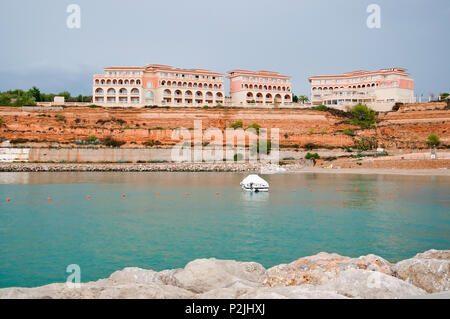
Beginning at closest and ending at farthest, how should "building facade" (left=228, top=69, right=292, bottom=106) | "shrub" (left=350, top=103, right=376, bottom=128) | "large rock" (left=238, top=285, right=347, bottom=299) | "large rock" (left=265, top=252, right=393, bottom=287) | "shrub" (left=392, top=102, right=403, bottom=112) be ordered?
"large rock" (left=238, top=285, right=347, bottom=299)
"large rock" (left=265, top=252, right=393, bottom=287)
"shrub" (left=350, top=103, right=376, bottom=128)
"shrub" (left=392, top=102, right=403, bottom=112)
"building facade" (left=228, top=69, right=292, bottom=106)

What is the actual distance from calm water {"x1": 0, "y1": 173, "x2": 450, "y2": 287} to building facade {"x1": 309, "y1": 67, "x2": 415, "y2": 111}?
5918 centimetres

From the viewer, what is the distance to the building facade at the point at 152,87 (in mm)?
88625

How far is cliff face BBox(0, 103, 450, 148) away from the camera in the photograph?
7100 centimetres

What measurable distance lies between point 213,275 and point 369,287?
3.83 m

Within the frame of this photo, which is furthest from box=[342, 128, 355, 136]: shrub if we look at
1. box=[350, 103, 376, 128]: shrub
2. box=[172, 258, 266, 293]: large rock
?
box=[172, 258, 266, 293]: large rock

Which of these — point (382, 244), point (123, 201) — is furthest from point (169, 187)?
point (382, 244)

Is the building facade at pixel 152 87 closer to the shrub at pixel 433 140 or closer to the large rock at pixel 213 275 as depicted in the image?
the shrub at pixel 433 140

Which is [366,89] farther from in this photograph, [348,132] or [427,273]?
[427,273]

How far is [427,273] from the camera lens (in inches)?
374

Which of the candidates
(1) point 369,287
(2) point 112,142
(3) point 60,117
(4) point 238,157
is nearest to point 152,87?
(3) point 60,117

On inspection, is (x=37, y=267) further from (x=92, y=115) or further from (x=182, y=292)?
(x=92, y=115)

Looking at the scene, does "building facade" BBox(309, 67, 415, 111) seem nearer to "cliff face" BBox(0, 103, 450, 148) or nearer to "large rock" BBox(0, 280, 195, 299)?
"cliff face" BBox(0, 103, 450, 148)

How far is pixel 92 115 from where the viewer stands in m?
78.6

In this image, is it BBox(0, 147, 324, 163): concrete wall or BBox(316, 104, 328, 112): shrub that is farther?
BBox(316, 104, 328, 112): shrub
